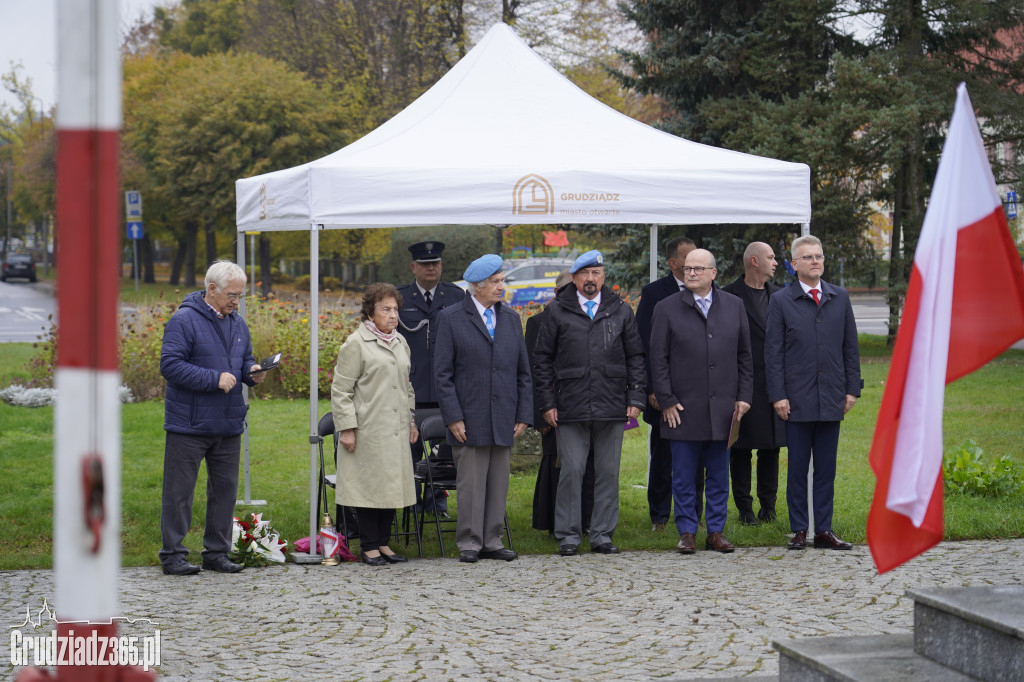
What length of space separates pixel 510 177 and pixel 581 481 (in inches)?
87.6

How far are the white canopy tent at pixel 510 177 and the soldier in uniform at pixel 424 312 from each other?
101 cm

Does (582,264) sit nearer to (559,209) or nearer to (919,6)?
(559,209)

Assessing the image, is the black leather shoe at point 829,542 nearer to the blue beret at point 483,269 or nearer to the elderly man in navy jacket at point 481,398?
the elderly man in navy jacket at point 481,398

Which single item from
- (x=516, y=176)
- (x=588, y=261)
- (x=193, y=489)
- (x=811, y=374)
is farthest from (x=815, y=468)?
(x=193, y=489)

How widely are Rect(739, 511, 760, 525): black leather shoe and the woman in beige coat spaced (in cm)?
276

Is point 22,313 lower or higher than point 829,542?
higher

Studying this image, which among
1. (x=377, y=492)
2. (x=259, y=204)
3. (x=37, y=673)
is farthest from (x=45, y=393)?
(x=37, y=673)

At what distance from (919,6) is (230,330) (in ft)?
60.9

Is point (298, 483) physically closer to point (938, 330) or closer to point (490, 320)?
point (490, 320)

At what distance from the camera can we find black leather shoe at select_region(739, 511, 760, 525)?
341 inches

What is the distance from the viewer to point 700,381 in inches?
307

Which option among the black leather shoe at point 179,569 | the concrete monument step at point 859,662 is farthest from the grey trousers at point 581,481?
the concrete monument step at point 859,662

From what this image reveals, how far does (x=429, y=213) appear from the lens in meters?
7.47

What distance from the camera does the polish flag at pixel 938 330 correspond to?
3.31 metres
